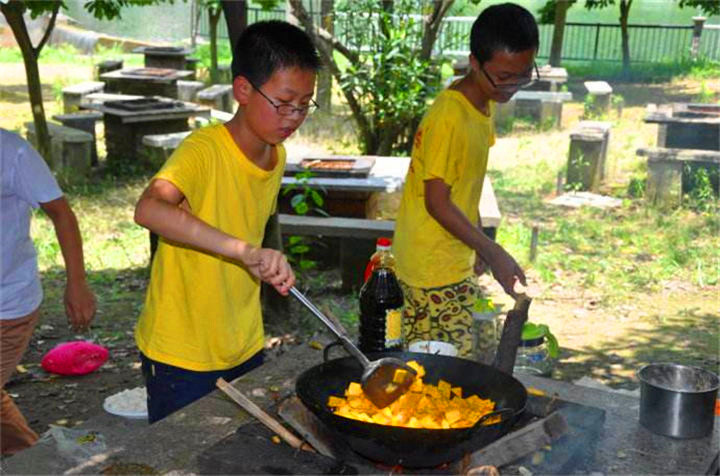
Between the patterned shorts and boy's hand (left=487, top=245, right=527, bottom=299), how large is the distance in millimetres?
441

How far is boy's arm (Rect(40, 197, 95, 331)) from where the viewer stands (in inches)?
144

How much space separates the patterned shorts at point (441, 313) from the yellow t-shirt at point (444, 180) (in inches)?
1.8

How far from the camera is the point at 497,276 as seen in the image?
3537 mm

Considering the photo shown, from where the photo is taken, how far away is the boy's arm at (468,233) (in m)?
3.51

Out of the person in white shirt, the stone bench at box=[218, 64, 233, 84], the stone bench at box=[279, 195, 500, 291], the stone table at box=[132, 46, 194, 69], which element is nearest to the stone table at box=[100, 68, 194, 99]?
the stone table at box=[132, 46, 194, 69]

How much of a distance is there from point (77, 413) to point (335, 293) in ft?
8.37

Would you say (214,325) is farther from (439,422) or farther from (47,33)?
(47,33)

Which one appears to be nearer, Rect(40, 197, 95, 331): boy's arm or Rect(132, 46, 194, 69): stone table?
Rect(40, 197, 95, 331): boy's arm

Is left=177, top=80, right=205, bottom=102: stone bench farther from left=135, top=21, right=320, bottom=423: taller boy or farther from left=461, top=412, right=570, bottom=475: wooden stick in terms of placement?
left=461, top=412, right=570, bottom=475: wooden stick

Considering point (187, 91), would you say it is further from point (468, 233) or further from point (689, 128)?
point (468, 233)

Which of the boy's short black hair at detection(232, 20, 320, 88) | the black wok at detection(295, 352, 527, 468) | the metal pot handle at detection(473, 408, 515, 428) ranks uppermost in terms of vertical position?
the boy's short black hair at detection(232, 20, 320, 88)

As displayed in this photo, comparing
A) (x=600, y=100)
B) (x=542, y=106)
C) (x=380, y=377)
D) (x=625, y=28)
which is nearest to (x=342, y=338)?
(x=380, y=377)

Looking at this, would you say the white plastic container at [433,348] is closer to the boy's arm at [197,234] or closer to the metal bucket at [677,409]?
the metal bucket at [677,409]

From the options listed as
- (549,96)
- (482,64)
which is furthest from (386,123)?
(482,64)
